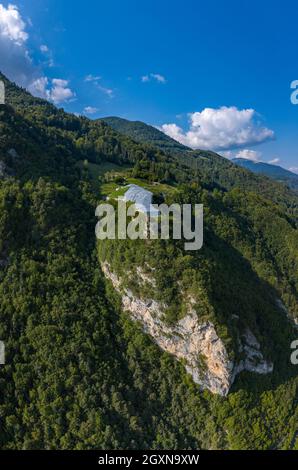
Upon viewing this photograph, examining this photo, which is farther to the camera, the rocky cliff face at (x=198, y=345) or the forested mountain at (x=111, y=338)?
the rocky cliff face at (x=198, y=345)

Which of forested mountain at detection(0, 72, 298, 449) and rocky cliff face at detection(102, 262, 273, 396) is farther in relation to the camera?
rocky cliff face at detection(102, 262, 273, 396)

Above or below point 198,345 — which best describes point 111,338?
above

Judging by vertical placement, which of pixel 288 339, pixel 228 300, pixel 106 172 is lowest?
pixel 288 339

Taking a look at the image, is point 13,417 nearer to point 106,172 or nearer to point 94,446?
point 94,446

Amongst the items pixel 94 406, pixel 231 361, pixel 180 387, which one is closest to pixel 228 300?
pixel 231 361

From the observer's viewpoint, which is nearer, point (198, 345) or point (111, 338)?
point (198, 345)
